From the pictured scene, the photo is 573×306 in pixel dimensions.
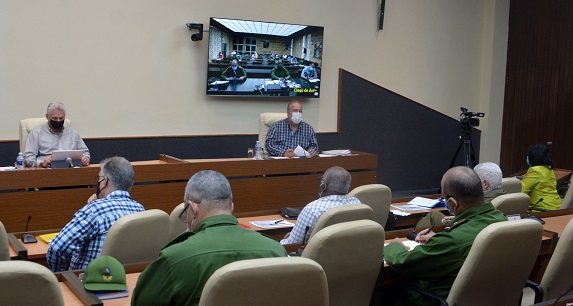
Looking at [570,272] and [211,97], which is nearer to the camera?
[570,272]

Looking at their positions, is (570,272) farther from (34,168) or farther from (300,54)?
(300,54)

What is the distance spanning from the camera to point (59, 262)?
11.3 feet

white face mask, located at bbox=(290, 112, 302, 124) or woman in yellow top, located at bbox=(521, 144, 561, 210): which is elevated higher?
white face mask, located at bbox=(290, 112, 302, 124)

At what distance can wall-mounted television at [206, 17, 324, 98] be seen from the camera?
312 inches

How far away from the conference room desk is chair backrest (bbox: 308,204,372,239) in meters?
1.21

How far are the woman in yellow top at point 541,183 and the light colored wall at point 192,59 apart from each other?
3485 millimetres

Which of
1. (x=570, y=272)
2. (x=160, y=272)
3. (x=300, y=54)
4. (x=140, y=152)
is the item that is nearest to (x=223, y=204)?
(x=160, y=272)

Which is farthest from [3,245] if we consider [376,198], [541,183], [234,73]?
[234,73]

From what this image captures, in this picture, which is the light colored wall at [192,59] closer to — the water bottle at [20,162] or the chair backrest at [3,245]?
the water bottle at [20,162]

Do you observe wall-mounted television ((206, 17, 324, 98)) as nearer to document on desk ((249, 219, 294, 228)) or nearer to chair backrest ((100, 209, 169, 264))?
document on desk ((249, 219, 294, 228))

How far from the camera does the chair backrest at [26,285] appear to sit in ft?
6.82

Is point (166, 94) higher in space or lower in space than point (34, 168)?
higher

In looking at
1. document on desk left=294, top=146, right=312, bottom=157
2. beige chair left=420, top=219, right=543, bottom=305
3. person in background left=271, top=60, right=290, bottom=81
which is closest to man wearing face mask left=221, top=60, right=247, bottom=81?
person in background left=271, top=60, right=290, bottom=81

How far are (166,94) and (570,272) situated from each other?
5.25 m
